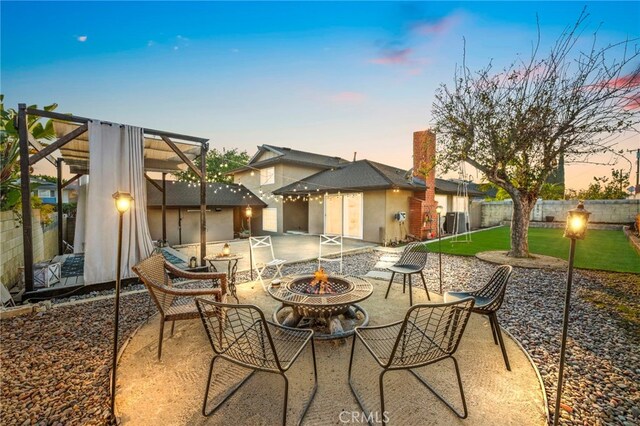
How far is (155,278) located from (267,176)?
13.3 m

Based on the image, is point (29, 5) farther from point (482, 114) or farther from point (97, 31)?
point (482, 114)

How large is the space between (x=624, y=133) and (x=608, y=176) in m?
22.4

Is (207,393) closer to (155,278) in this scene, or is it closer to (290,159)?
(155,278)

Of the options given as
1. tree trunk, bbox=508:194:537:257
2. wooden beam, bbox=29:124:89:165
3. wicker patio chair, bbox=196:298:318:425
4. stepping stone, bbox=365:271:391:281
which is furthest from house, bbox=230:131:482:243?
wicker patio chair, bbox=196:298:318:425

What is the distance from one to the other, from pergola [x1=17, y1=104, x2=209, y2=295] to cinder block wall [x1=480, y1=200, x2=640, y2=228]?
22.9 m

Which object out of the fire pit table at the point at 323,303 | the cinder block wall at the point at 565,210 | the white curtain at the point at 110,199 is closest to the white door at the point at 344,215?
the fire pit table at the point at 323,303

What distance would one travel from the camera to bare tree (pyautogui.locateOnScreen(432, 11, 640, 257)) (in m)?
6.81

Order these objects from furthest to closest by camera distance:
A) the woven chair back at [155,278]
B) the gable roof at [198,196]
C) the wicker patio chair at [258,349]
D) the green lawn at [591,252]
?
1. the gable roof at [198,196]
2. the green lawn at [591,252]
3. the woven chair back at [155,278]
4. the wicker patio chair at [258,349]

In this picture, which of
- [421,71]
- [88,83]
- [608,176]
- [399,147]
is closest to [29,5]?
[88,83]

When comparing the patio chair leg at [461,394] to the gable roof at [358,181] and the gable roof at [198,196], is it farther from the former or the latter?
the gable roof at [198,196]

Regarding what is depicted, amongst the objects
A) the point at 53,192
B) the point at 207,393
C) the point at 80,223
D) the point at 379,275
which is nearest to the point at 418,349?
the point at 207,393

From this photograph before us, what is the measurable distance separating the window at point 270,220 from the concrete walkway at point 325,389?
491 inches

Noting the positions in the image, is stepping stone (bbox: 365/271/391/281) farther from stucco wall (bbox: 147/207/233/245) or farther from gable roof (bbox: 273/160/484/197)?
stucco wall (bbox: 147/207/233/245)

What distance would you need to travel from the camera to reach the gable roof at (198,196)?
12.8 metres
